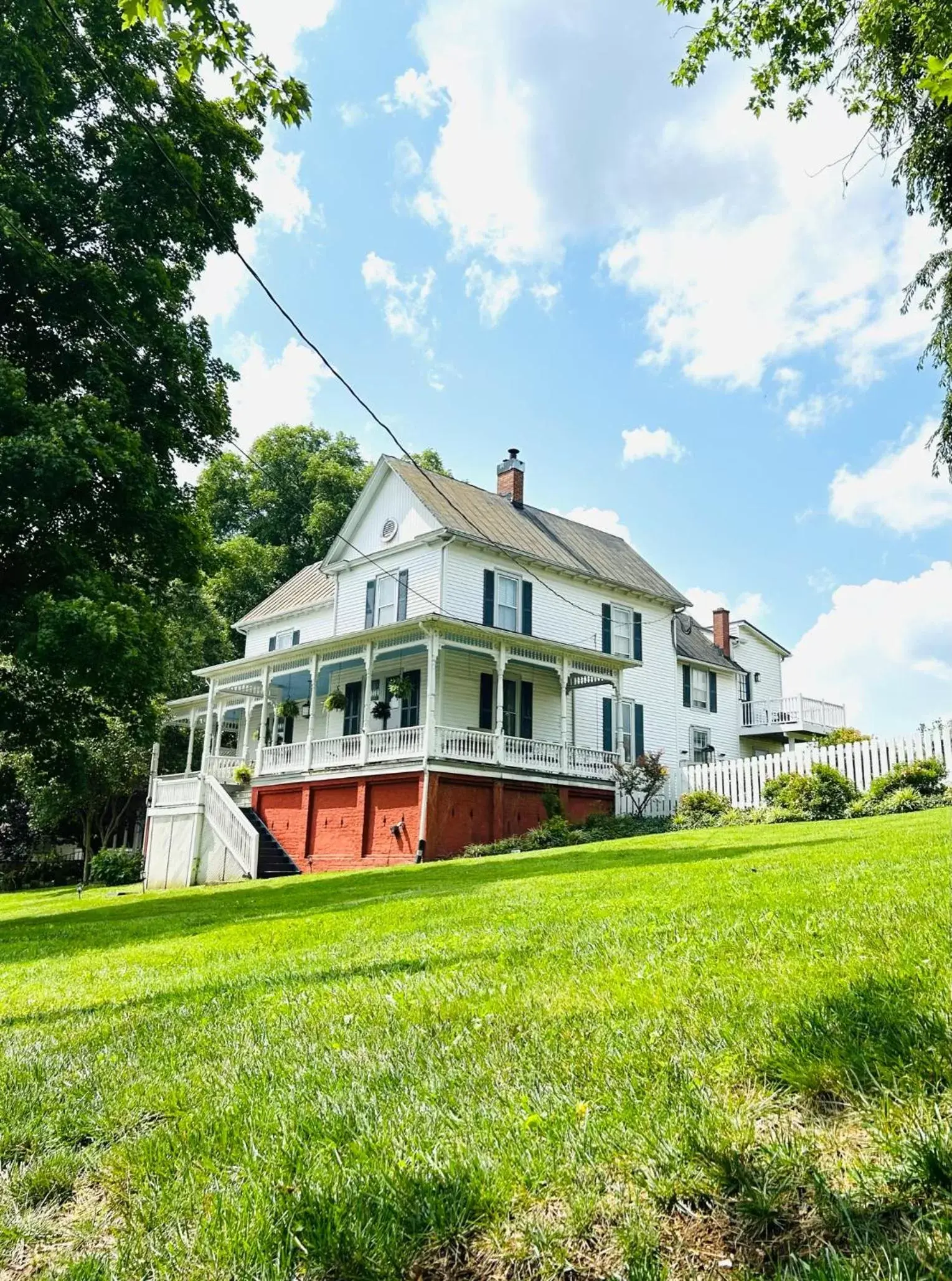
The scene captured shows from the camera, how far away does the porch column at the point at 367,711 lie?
2220 centimetres

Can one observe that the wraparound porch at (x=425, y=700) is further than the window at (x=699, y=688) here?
No

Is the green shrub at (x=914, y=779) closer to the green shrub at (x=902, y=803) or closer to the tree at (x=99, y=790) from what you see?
the green shrub at (x=902, y=803)

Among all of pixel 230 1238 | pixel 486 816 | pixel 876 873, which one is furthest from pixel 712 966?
pixel 486 816

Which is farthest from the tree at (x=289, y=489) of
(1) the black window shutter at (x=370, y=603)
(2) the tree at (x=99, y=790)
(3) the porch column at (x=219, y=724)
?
(2) the tree at (x=99, y=790)

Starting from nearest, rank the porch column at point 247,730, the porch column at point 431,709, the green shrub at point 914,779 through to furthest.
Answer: the green shrub at point 914,779, the porch column at point 431,709, the porch column at point 247,730

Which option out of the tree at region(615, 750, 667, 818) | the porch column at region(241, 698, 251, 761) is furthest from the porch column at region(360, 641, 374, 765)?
the tree at region(615, 750, 667, 818)

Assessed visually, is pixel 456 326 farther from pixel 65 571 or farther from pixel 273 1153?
pixel 273 1153

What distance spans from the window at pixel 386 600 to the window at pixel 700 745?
12.5 m

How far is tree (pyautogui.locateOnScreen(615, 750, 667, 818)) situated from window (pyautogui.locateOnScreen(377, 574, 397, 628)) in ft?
25.2

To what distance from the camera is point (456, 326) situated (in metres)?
12.7

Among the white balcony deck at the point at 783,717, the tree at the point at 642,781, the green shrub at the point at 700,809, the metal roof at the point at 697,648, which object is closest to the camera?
the green shrub at the point at 700,809

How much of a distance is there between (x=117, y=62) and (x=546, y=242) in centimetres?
861

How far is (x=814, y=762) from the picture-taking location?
1977cm

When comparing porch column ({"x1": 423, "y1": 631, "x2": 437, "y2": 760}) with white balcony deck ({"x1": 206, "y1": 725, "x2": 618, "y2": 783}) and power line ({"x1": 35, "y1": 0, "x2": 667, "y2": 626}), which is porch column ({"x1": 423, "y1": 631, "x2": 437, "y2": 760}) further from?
power line ({"x1": 35, "y1": 0, "x2": 667, "y2": 626})
